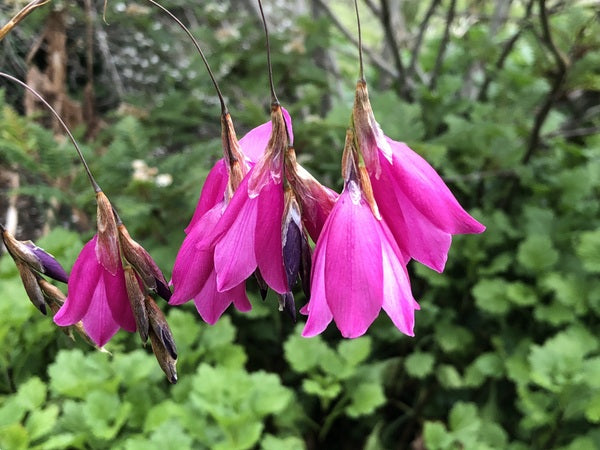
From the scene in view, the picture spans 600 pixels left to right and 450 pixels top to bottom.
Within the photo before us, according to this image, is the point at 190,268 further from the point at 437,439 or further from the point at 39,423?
the point at 437,439

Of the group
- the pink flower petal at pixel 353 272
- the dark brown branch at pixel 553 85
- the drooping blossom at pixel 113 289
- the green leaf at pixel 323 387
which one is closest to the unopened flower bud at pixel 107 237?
the drooping blossom at pixel 113 289

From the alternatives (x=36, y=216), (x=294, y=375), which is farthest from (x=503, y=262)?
(x=36, y=216)

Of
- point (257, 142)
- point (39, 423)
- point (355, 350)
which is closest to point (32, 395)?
point (39, 423)

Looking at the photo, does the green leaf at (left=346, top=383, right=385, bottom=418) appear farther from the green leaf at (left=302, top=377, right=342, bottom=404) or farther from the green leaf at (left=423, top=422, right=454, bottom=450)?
the green leaf at (left=423, top=422, right=454, bottom=450)

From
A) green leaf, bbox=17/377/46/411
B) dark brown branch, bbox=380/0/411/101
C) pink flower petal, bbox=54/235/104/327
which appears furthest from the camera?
dark brown branch, bbox=380/0/411/101

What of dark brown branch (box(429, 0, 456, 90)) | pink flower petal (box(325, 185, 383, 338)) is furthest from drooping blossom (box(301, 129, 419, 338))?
dark brown branch (box(429, 0, 456, 90))

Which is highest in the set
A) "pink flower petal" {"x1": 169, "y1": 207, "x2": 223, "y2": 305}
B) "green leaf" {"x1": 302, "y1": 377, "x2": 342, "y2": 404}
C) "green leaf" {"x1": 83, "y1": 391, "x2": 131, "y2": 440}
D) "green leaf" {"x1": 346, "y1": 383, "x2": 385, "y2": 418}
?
"pink flower petal" {"x1": 169, "y1": 207, "x2": 223, "y2": 305}

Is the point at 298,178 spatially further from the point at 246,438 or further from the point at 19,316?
the point at 19,316
